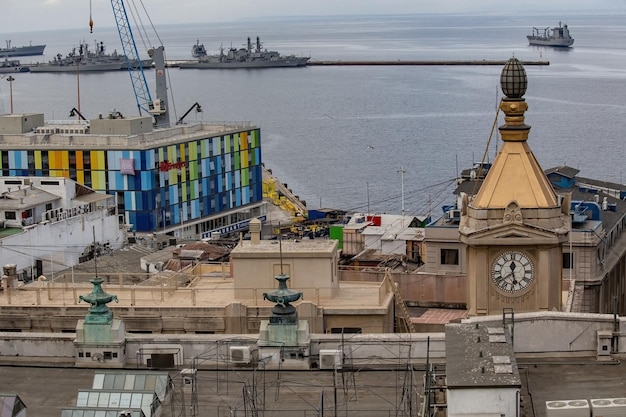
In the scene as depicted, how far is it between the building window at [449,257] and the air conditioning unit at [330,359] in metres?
32.5

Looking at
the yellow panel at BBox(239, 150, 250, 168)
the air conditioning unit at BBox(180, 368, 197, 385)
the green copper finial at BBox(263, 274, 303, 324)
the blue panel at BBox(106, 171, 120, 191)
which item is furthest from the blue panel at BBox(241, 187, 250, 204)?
the air conditioning unit at BBox(180, 368, 197, 385)

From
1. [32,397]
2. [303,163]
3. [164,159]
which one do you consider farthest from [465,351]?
[303,163]

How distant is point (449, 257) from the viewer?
57438 millimetres

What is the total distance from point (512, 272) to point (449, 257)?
90.6 feet

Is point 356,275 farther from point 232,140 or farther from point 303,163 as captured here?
point 303,163

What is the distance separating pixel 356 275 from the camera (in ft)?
160

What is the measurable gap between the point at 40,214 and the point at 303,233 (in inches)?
1241

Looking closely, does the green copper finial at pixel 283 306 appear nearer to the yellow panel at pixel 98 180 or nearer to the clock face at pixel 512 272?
the clock face at pixel 512 272

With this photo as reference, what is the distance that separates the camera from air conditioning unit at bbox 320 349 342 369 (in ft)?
82.6

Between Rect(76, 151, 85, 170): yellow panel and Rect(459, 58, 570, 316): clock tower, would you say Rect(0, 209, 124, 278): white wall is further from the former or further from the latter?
Rect(76, 151, 85, 170): yellow panel

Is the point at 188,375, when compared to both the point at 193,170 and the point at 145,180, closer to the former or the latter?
the point at 145,180

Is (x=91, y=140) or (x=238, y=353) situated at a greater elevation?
(x=238, y=353)

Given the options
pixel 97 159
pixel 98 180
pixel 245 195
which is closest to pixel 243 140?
pixel 245 195

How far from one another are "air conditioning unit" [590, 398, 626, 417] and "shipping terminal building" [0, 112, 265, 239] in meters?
86.2
